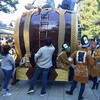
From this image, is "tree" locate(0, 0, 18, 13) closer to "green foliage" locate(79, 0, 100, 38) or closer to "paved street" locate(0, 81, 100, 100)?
"green foliage" locate(79, 0, 100, 38)

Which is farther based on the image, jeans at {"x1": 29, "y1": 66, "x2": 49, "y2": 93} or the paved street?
jeans at {"x1": 29, "y1": 66, "x2": 49, "y2": 93}

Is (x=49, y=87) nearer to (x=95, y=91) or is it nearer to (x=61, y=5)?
(x=95, y=91)

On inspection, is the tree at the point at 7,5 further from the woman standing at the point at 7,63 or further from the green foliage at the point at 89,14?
the woman standing at the point at 7,63

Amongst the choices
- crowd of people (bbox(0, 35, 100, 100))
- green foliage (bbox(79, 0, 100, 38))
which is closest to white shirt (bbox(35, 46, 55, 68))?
crowd of people (bbox(0, 35, 100, 100))

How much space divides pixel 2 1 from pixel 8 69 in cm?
2045

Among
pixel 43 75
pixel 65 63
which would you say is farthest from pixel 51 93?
pixel 65 63

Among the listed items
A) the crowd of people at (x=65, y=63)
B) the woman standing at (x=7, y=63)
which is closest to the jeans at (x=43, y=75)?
the crowd of people at (x=65, y=63)

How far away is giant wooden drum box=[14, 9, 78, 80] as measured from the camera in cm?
996

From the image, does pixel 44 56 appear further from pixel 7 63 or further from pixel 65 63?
pixel 7 63

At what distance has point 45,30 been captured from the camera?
9984mm

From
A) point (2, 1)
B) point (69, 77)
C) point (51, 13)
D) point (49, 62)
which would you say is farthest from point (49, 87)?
point (2, 1)

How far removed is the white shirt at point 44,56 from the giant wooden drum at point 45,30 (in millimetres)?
849

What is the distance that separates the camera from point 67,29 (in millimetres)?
9977

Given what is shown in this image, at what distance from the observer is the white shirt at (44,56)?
9.11 meters
